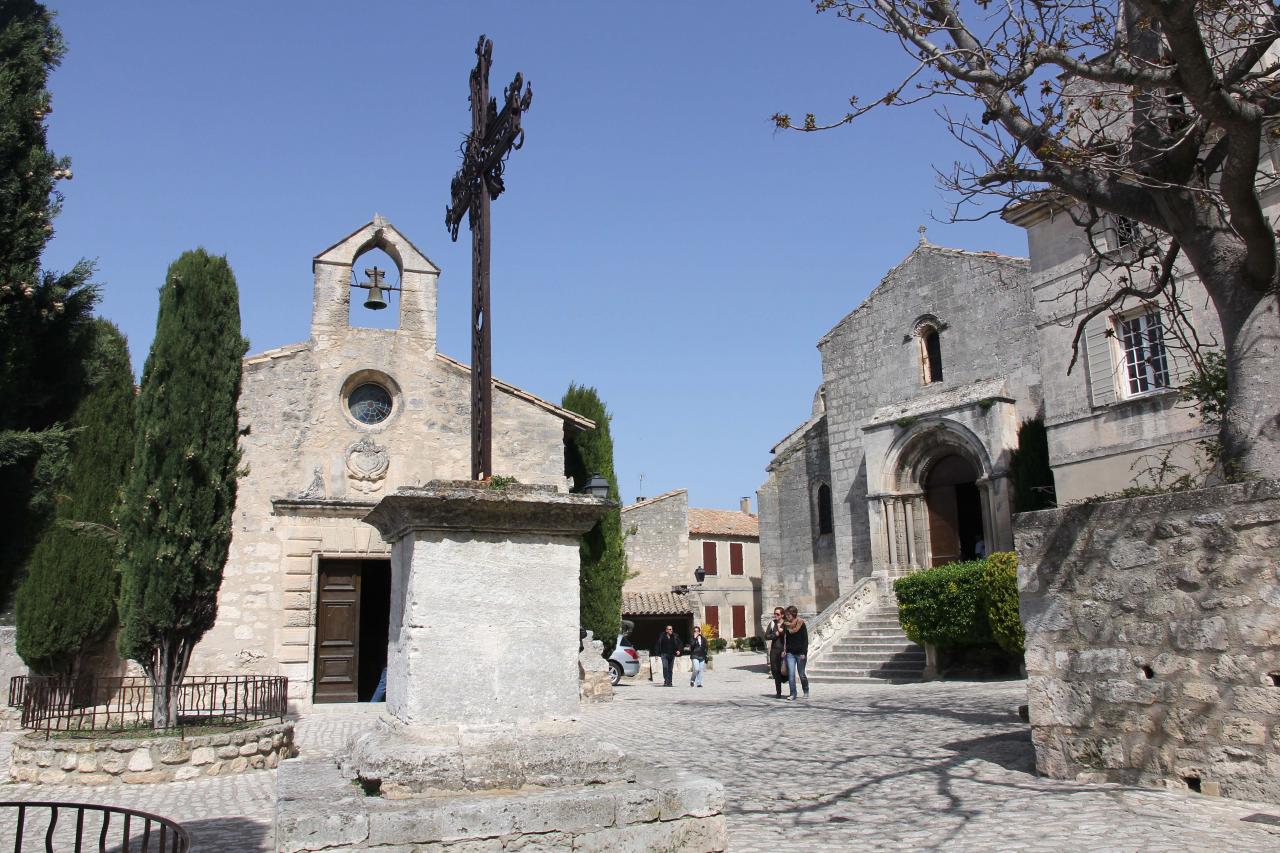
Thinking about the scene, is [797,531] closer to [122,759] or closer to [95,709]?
[95,709]

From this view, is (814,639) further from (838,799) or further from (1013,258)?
(838,799)

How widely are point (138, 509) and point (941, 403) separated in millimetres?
16494

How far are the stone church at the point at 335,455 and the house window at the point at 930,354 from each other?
10.3m

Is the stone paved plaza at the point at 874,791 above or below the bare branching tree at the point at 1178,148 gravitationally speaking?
below

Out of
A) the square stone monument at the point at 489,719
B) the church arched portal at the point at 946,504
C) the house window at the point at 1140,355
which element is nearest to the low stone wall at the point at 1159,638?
the square stone monument at the point at 489,719

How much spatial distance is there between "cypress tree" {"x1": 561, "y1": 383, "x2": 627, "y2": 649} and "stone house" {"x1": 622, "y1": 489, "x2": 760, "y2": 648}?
1566 cm

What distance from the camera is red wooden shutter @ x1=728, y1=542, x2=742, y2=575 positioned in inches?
1672

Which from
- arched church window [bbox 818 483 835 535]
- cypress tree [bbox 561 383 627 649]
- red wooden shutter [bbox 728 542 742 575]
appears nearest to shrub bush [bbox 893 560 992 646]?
cypress tree [bbox 561 383 627 649]

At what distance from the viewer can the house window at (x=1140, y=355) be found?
1441 cm

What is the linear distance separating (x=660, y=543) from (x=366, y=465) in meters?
25.4

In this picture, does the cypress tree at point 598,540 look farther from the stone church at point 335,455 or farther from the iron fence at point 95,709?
the iron fence at point 95,709

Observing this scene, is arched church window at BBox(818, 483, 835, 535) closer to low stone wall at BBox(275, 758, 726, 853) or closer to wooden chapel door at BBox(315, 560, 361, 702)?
wooden chapel door at BBox(315, 560, 361, 702)

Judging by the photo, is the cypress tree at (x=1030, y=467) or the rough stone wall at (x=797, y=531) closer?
the cypress tree at (x=1030, y=467)

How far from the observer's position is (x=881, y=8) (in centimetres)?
755
